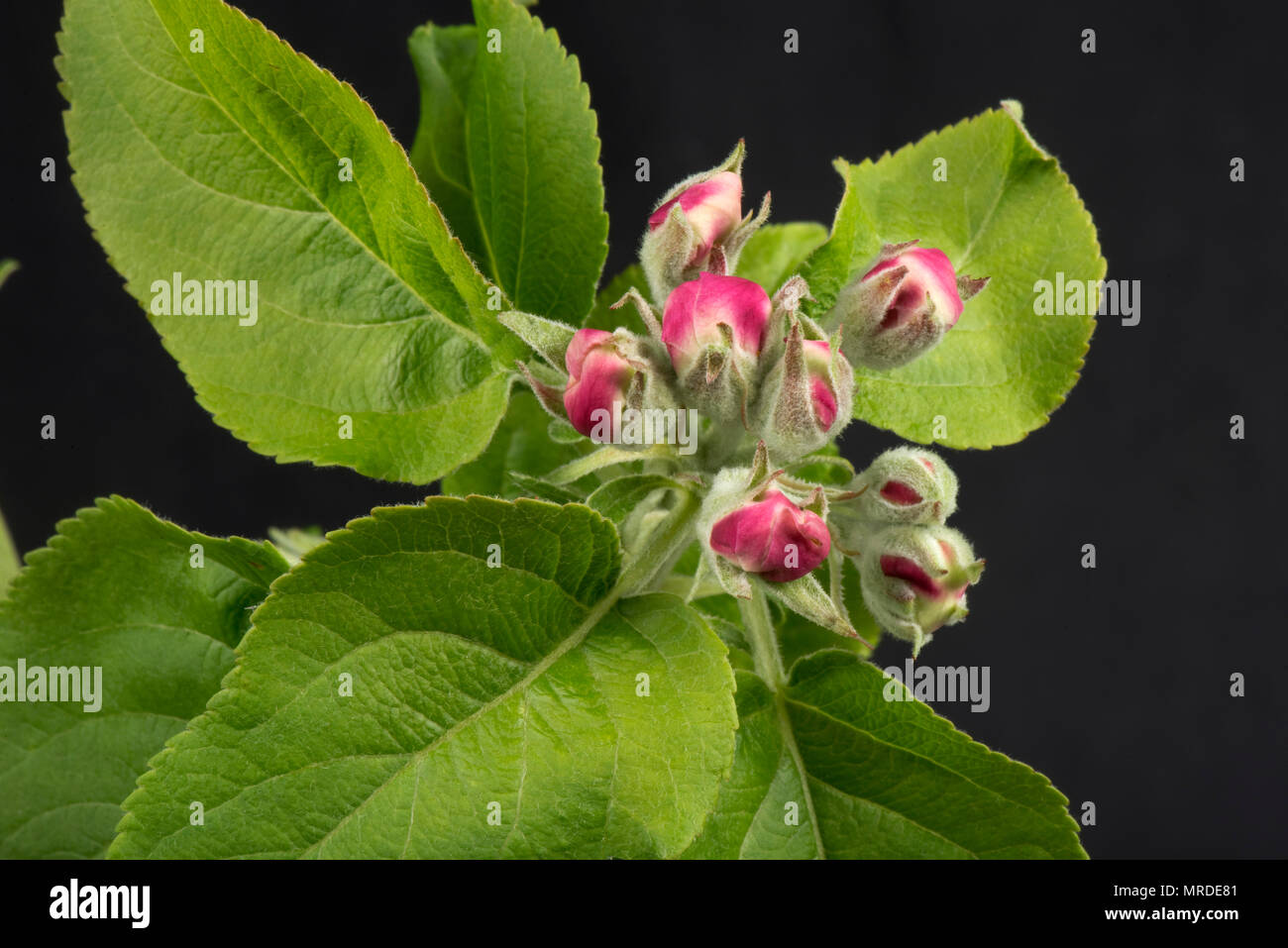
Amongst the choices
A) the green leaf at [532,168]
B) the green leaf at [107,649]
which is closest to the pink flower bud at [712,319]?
the green leaf at [532,168]

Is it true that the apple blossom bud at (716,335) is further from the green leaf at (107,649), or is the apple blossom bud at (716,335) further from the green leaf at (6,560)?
the green leaf at (6,560)

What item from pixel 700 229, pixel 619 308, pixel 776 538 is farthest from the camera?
pixel 619 308

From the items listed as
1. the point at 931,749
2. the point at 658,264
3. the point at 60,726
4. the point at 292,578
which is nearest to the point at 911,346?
the point at 658,264

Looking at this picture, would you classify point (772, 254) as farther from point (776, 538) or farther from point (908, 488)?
point (776, 538)

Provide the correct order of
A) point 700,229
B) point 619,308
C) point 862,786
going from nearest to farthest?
point 700,229 → point 862,786 → point 619,308

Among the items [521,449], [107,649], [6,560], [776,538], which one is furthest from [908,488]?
[6,560]

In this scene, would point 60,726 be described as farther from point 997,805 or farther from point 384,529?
point 997,805
